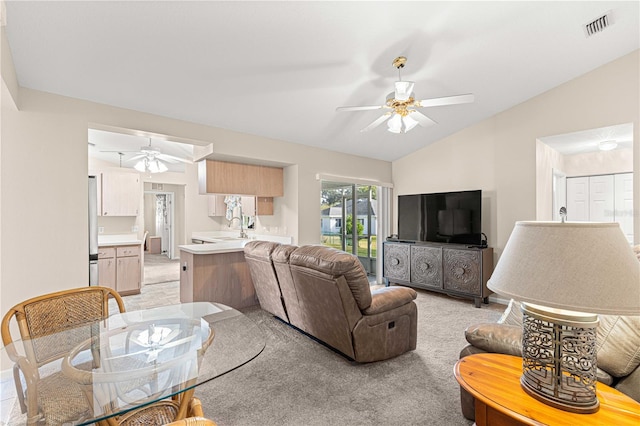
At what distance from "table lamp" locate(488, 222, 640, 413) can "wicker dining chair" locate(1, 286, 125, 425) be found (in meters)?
1.75

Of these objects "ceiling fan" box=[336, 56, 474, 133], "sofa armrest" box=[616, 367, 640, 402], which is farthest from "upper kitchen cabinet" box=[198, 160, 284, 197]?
"sofa armrest" box=[616, 367, 640, 402]

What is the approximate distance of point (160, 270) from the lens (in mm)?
7234

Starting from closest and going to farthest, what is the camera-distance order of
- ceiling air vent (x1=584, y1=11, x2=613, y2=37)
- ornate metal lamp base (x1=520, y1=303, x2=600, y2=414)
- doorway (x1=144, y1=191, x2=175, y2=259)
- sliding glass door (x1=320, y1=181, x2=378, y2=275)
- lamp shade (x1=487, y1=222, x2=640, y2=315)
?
lamp shade (x1=487, y1=222, x2=640, y2=315)
ornate metal lamp base (x1=520, y1=303, x2=600, y2=414)
ceiling air vent (x1=584, y1=11, x2=613, y2=37)
sliding glass door (x1=320, y1=181, x2=378, y2=275)
doorway (x1=144, y1=191, x2=175, y2=259)

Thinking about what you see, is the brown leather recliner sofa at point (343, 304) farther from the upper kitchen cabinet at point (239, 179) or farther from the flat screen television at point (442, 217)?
the flat screen television at point (442, 217)

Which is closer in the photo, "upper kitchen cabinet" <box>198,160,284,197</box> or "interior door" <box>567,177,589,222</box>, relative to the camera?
"upper kitchen cabinet" <box>198,160,284,197</box>

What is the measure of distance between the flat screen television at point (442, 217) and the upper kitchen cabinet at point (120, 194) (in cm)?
515

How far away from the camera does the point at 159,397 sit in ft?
3.97

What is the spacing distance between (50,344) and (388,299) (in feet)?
7.62

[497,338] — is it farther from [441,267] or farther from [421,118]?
[441,267]

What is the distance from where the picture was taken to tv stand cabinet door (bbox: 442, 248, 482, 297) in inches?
173

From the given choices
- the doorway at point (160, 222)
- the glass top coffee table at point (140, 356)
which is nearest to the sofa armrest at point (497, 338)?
the glass top coffee table at point (140, 356)

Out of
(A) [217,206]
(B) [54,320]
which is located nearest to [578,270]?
(B) [54,320]

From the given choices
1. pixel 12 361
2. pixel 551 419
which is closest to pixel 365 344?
pixel 551 419

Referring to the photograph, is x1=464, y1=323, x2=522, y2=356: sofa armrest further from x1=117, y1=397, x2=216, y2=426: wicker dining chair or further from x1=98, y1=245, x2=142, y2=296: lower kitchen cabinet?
x1=98, y1=245, x2=142, y2=296: lower kitchen cabinet
